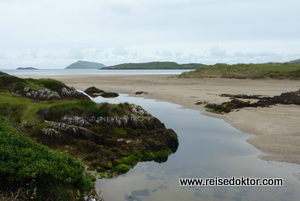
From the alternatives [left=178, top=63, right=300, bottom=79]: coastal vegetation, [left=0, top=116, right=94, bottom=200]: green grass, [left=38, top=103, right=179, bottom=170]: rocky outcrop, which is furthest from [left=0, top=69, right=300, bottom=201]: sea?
[left=178, top=63, right=300, bottom=79]: coastal vegetation

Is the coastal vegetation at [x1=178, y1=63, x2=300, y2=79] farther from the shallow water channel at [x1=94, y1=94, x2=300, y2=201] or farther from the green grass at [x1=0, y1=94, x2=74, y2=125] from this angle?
the green grass at [x1=0, y1=94, x2=74, y2=125]

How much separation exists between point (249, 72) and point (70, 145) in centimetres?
7686

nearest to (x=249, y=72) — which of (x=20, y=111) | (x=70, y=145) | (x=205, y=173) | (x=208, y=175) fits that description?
(x=20, y=111)

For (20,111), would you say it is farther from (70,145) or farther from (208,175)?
(208,175)

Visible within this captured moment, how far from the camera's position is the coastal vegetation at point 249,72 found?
7831cm

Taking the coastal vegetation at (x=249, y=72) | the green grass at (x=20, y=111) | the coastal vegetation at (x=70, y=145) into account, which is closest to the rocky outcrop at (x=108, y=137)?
the coastal vegetation at (x=70, y=145)

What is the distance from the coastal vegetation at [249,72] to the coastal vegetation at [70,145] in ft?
213

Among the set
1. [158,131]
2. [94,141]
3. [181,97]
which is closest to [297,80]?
[181,97]

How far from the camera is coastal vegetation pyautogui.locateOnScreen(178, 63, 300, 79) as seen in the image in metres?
78.3

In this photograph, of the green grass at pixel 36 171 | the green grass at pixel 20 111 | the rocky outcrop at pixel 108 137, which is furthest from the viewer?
the green grass at pixel 20 111

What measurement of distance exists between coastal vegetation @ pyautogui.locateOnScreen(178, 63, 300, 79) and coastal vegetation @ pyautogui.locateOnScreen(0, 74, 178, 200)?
65074 millimetres

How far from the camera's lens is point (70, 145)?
1842 centimetres

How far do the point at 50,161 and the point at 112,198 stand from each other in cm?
387

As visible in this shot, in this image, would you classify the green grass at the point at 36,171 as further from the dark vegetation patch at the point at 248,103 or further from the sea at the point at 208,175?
the dark vegetation patch at the point at 248,103
